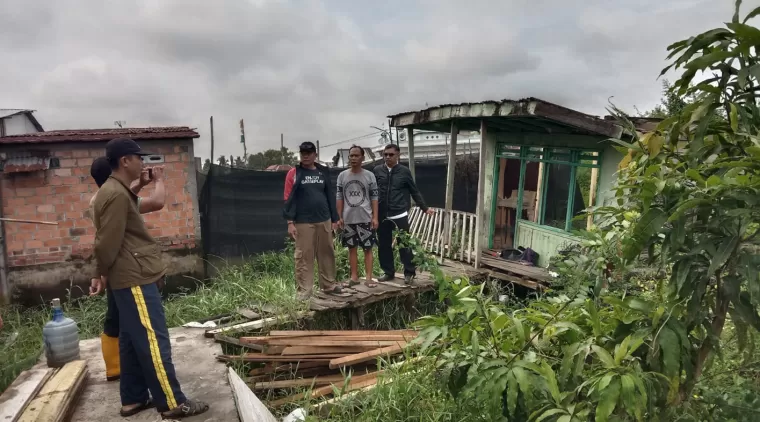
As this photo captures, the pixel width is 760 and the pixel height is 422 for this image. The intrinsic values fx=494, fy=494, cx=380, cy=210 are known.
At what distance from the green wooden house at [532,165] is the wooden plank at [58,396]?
5031mm

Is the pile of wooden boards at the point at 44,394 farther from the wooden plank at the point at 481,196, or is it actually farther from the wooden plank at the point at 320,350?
Result: the wooden plank at the point at 481,196

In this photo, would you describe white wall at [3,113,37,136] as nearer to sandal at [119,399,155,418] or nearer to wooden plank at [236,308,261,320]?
wooden plank at [236,308,261,320]

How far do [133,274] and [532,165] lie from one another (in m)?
Result: 6.45

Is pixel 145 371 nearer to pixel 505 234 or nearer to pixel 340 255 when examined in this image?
pixel 340 255

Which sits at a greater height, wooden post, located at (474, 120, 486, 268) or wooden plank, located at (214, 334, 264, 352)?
wooden post, located at (474, 120, 486, 268)

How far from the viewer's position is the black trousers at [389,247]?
5932mm

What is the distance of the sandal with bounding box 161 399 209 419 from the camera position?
9.69 feet

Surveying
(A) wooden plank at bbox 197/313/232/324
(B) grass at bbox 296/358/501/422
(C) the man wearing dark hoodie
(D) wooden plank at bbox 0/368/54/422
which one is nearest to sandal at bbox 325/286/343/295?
(C) the man wearing dark hoodie

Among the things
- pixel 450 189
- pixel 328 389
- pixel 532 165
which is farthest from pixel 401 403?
pixel 532 165

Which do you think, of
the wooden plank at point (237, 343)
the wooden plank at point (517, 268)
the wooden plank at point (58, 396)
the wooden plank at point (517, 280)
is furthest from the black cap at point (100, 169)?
the wooden plank at point (517, 268)

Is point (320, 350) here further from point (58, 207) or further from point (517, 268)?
point (58, 207)

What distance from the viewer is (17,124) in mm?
15500

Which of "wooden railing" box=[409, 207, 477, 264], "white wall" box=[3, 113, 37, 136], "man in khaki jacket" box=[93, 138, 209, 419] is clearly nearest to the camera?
"man in khaki jacket" box=[93, 138, 209, 419]

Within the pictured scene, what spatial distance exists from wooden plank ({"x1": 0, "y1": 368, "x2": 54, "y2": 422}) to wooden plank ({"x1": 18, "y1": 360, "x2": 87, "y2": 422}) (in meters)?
0.03
